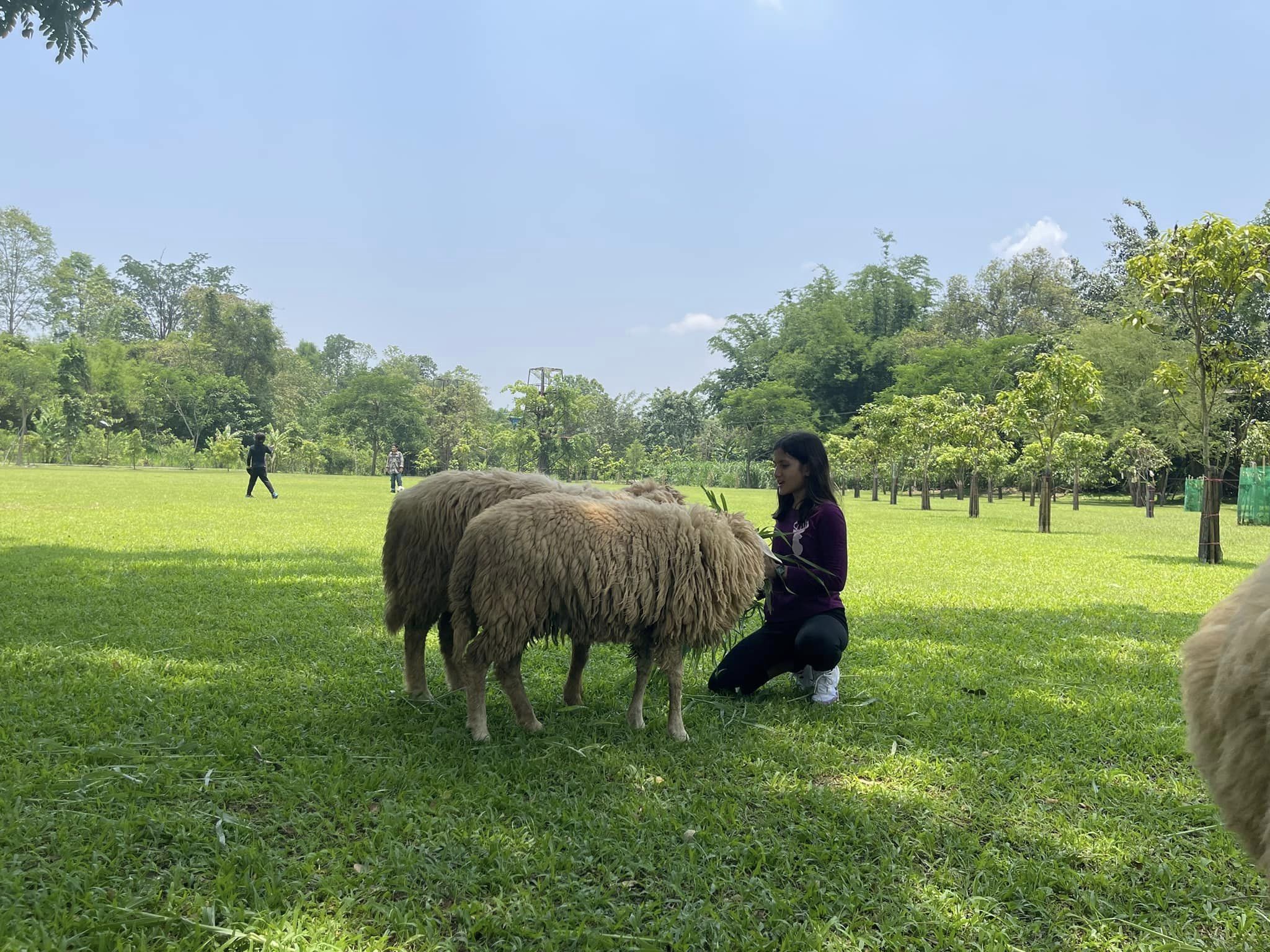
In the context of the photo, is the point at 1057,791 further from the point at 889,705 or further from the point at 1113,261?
the point at 1113,261

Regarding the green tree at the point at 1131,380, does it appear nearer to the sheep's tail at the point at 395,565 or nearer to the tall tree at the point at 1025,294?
the tall tree at the point at 1025,294

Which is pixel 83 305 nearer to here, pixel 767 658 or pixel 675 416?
pixel 675 416

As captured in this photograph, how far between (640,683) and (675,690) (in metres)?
0.20

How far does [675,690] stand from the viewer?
4.07m

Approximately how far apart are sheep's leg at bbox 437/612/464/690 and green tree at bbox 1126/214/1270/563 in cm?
1113

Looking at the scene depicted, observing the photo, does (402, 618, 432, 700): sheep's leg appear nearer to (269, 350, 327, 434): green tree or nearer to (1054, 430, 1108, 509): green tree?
(1054, 430, 1108, 509): green tree

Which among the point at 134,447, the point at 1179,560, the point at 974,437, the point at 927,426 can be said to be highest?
the point at 927,426

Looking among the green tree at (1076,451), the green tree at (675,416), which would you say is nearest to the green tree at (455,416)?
the green tree at (675,416)

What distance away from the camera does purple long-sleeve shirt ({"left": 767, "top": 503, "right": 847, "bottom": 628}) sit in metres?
4.72

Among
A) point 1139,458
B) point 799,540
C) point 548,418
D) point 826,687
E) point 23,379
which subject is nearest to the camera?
point 826,687

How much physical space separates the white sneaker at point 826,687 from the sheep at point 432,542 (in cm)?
Answer: 137

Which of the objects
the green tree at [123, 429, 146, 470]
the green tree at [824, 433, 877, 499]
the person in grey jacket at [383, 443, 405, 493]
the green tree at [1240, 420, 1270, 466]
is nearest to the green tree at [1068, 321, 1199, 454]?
the green tree at [1240, 420, 1270, 466]

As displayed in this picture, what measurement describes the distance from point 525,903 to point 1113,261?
191ft

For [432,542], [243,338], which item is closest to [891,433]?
[432,542]
